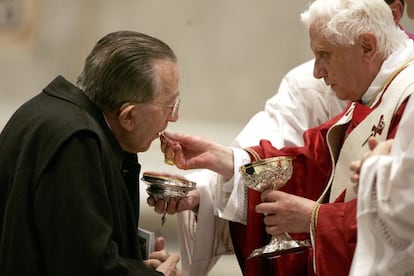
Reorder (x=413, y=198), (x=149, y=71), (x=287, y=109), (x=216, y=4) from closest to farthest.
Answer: (x=413, y=198) < (x=149, y=71) < (x=287, y=109) < (x=216, y=4)

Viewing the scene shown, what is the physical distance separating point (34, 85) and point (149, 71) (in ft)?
10.0

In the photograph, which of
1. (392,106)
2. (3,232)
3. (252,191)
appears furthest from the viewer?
(252,191)

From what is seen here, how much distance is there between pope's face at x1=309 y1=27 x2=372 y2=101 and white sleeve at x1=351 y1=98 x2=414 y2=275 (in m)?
1.02

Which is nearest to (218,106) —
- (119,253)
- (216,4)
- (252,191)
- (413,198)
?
(216,4)

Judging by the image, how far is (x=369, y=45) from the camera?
344 centimetres

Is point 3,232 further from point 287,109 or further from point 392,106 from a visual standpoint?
point 287,109

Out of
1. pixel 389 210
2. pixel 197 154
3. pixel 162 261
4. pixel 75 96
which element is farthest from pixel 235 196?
pixel 389 210

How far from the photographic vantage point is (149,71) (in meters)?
3.00

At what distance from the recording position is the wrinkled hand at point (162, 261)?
3.11 meters

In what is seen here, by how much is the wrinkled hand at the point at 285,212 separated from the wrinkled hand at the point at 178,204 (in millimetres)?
365

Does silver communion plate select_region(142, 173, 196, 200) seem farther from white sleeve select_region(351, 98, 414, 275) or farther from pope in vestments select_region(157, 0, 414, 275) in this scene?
white sleeve select_region(351, 98, 414, 275)

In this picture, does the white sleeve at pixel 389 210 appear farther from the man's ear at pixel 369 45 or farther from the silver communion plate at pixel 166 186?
the silver communion plate at pixel 166 186

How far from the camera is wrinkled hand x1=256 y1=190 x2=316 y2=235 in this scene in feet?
10.8

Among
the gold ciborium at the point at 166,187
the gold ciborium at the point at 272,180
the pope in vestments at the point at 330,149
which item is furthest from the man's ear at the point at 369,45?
the gold ciborium at the point at 166,187
